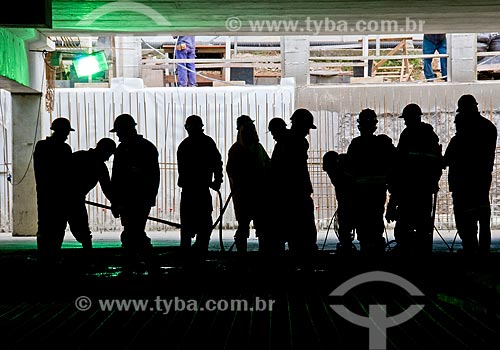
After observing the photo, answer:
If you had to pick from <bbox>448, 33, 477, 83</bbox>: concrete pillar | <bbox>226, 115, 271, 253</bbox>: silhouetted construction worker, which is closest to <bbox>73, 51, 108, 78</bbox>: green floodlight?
<bbox>226, 115, 271, 253</bbox>: silhouetted construction worker

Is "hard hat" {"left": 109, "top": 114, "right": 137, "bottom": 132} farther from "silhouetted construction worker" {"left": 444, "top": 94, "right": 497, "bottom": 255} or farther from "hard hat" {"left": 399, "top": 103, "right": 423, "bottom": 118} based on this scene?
"silhouetted construction worker" {"left": 444, "top": 94, "right": 497, "bottom": 255}

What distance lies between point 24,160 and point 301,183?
641 cm

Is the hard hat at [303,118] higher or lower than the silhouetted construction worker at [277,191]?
higher

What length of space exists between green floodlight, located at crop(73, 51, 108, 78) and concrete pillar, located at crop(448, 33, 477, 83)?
6.41 m

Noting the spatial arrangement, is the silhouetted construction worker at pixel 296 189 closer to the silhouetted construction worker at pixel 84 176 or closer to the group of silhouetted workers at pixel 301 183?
the group of silhouetted workers at pixel 301 183

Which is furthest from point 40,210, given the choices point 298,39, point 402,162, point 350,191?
point 298,39

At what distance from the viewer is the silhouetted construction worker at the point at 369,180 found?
312 inches

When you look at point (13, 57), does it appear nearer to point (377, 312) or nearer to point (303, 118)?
point (303, 118)

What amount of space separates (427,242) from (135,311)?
3258mm

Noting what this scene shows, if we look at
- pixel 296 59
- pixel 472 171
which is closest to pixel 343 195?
pixel 472 171

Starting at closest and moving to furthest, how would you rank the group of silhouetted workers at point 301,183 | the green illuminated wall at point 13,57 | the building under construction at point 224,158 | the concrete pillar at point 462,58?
the building under construction at point 224,158
the group of silhouetted workers at point 301,183
the green illuminated wall at point 13,57
the concrete pillar at point 462,58

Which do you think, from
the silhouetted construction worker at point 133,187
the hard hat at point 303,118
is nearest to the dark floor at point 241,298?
the silhouetted construction worker at point 133,187

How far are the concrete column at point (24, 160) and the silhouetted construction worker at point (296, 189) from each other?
6136 millimetres

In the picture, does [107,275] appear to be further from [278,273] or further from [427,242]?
[427,242]
